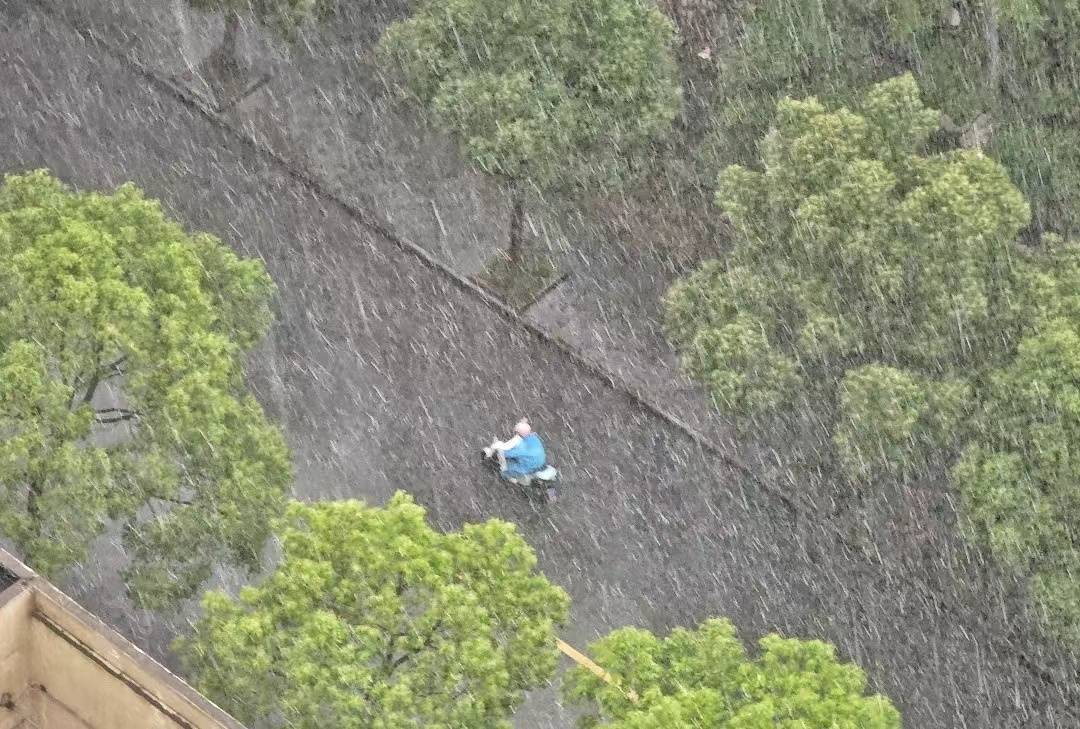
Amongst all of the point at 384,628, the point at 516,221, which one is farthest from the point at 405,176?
the point at 384,628

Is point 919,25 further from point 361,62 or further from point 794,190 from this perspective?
point 361,62

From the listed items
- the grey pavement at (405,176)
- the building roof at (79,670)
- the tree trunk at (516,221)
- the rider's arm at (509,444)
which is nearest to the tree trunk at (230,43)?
the grey pavement at (405,176)

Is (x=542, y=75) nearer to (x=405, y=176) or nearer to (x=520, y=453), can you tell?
(x=520, y=453)

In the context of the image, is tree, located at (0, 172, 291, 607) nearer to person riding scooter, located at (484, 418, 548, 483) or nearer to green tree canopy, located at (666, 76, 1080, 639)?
person riding scooter, located at (484, 418, 548, 483)

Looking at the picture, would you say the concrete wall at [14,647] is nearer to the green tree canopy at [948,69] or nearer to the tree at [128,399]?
the tree at [128,399]

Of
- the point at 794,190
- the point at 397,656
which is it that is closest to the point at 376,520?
the point at 397,656

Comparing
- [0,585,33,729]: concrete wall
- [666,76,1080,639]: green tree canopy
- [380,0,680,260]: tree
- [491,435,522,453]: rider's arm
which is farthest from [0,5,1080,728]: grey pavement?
[0,585,33,729]: concrete wall
